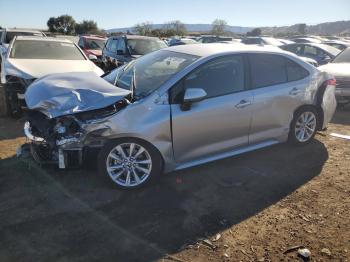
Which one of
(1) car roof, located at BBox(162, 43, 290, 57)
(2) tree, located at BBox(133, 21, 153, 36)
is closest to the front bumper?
(1) car roof, located at BBox(162, 43, 290, 57)

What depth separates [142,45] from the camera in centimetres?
1136

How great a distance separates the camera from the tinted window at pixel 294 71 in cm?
559

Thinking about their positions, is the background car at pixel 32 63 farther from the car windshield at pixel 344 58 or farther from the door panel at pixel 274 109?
the car windshield at pixel 344 58

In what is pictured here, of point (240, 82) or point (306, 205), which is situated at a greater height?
point (240, 82)

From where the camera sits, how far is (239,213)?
404 cm

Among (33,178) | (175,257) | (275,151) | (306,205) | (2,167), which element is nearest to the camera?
(175,257)

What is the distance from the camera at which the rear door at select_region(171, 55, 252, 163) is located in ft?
14.8

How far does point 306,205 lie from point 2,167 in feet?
13.1

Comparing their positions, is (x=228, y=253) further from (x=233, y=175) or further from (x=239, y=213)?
(x=233, y=175)

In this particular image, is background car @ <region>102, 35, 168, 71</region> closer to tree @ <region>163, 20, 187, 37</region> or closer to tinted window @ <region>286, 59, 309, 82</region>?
tinted window @ <region>286, 59, 309, 82</region>

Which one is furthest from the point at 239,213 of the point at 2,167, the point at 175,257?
the point at 2,167

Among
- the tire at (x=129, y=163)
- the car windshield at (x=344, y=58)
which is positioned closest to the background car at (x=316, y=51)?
the car windshield at (x=344, y=58)

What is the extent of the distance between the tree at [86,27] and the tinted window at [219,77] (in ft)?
168

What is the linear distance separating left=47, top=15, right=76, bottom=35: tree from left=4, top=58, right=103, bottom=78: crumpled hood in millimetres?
47354
